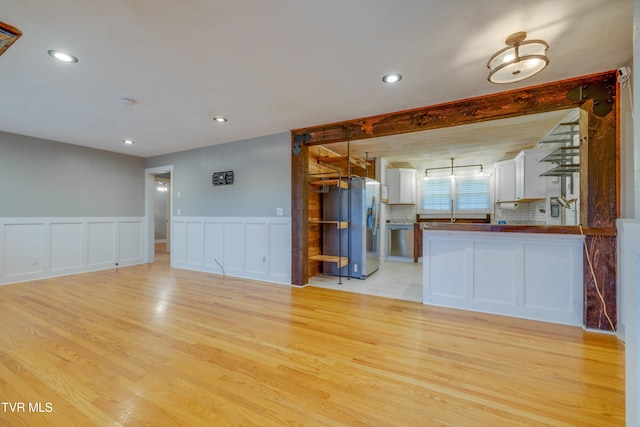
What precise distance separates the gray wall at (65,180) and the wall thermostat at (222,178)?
87.9 inches

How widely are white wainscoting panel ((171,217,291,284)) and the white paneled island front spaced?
212 cm

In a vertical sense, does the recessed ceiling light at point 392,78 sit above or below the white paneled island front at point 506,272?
above

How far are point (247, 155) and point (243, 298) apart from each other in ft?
7.66

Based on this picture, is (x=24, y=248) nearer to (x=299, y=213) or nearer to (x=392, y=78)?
(x=299, y=213)

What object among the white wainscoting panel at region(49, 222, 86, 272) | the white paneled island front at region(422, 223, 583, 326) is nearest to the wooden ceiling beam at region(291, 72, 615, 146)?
the white paneled island front at region(422, 223, 583, 326)

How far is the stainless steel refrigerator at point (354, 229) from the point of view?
4.38 metres

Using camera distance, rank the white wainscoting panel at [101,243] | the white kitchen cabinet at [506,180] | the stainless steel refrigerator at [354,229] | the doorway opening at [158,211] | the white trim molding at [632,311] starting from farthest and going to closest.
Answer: the doorway opening at [158,211]
the white kitchen cabinet at [506,180]
the white wainscoting panel at [101,243]
the stainless steel refrigerator at [354,229]
the white trim molding at [632,311]

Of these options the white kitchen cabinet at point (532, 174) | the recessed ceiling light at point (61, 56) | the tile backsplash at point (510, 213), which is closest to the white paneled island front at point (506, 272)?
the white kitchen cabinet at point (532, 174)

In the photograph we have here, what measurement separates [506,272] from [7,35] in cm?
456

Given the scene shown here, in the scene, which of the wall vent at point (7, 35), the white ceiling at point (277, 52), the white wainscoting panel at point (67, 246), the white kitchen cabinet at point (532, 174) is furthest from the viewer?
the white kitchen cabinet at point (532, 174)

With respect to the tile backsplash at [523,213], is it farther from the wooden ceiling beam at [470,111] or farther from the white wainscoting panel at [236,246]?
the white wainscoting panel at [236,246]

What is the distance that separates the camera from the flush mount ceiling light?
1.79 meters

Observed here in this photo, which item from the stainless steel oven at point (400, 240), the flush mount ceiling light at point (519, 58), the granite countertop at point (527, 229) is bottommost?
the stainless steel oven at point (400, 240)

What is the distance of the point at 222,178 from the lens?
466cm
